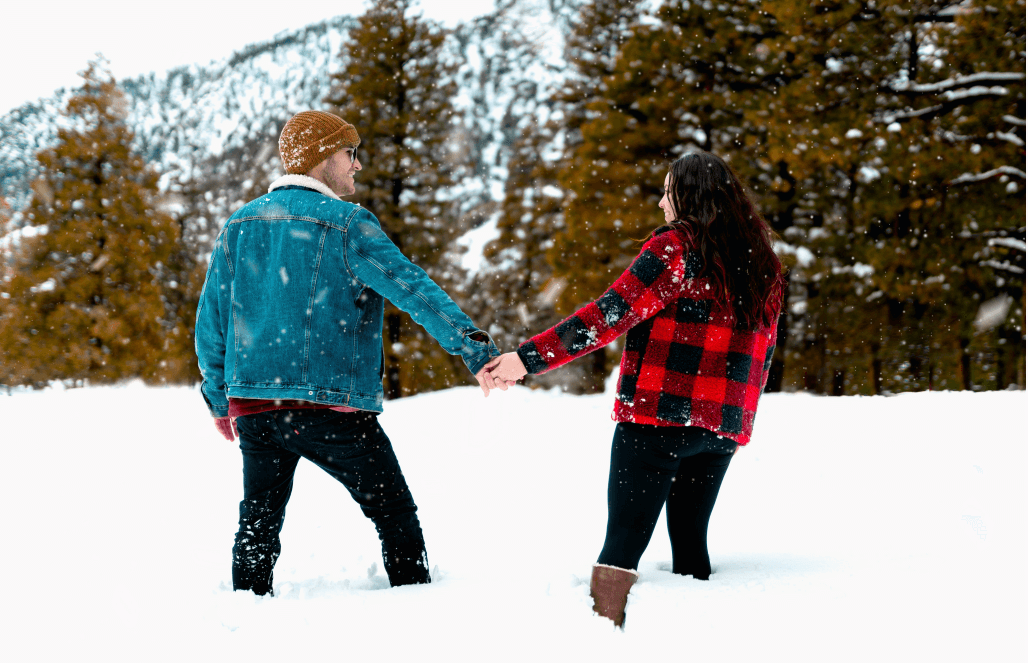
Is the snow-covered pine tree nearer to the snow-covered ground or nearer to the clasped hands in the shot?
the snow-covered ground

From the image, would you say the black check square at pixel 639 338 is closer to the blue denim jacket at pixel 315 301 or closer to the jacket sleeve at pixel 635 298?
the jacket sleeve at pixel 635 298

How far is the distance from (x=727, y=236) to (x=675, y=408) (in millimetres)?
699

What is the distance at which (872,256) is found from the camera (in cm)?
1234

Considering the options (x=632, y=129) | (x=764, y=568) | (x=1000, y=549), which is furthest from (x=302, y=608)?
(x=632, y=129)

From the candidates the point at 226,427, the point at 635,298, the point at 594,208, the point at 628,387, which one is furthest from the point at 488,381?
the point at 594,208

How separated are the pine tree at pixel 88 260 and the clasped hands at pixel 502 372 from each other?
21.6m

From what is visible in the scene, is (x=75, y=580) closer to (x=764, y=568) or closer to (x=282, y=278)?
(x=282, y=278)

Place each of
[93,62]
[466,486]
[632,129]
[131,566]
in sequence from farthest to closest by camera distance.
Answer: [93,62], [632,129], [466,486], [131,566]

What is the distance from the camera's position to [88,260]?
21516 millimetres

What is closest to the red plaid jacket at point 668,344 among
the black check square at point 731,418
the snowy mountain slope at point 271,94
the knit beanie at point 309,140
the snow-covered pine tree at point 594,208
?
the black check square at point 731,418

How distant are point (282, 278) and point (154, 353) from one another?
21983 millimetres

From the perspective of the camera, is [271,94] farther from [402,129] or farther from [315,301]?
[315,301]

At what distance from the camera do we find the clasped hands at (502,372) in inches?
108

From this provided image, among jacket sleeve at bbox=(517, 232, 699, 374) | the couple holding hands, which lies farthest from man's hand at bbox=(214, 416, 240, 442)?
jacket sleeve at bbox=(517, 232, 699, 374)
